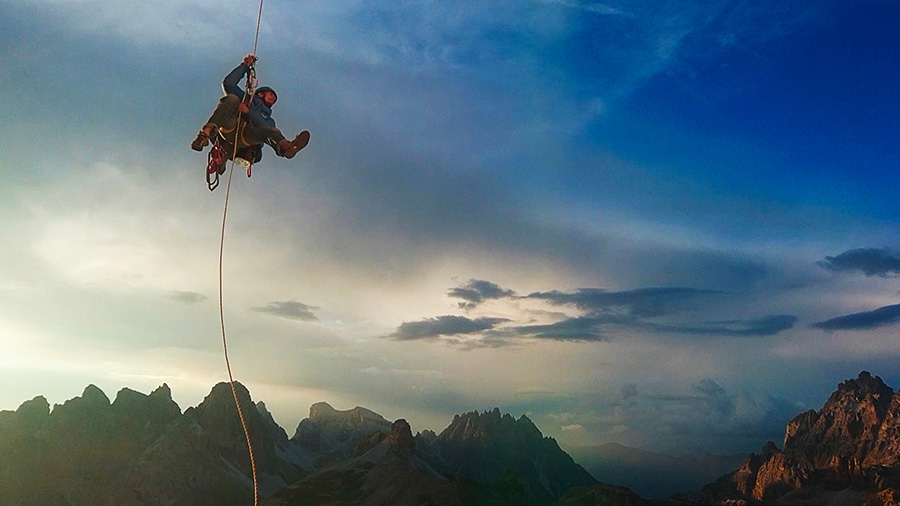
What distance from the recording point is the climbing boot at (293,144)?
19672 millimetres

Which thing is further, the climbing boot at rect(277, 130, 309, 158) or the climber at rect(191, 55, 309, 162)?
the climbing boot at rect(277, 130, 309, 158)

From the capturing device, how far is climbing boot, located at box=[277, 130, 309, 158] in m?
19.7

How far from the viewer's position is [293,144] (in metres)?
19.7

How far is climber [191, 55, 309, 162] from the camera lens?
18.9m

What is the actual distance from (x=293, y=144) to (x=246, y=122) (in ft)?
5.21

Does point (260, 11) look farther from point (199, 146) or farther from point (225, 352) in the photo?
point (225, 352)

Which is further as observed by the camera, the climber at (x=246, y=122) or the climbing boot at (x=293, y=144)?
the climbing boot at (x=293, y=144)

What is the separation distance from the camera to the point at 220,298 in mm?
20562

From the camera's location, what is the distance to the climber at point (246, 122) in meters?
18.9

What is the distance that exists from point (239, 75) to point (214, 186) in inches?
164

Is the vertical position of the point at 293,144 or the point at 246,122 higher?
the point at 246,122

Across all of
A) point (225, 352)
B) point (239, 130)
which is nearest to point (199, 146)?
point (239, 130)

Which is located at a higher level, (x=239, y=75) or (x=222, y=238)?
(x=239, y=75)

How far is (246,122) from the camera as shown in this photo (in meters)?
19.4
